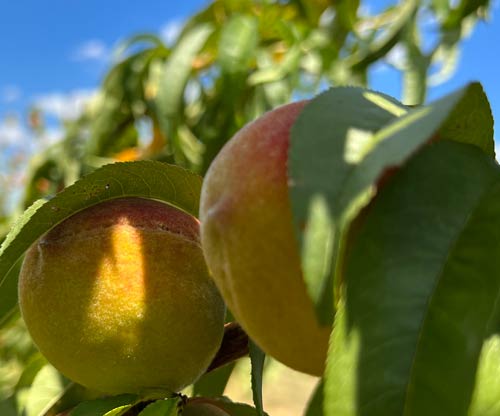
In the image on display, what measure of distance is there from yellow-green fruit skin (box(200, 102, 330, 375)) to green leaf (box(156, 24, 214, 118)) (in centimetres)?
107

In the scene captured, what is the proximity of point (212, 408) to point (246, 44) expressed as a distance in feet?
3.30

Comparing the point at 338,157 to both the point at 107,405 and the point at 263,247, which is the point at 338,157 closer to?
the point at 263,247

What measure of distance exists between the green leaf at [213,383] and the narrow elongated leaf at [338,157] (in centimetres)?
48

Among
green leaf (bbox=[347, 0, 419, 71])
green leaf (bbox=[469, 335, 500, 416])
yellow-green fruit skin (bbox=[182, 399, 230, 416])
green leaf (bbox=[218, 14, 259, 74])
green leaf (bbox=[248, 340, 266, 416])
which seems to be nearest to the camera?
green leaf (bbox=[469, 335, 500, 416])

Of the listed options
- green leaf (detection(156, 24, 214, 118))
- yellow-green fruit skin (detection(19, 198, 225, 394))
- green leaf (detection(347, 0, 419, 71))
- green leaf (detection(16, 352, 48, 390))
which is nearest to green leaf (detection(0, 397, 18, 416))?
green leaf (detection(16, 352, 48, 390))

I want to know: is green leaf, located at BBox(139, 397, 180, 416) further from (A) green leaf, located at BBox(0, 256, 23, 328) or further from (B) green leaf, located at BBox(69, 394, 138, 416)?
(A) green leaf, located at BBox(0, 256, 23, 328)

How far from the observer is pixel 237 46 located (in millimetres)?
1524

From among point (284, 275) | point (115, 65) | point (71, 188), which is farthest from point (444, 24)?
point (284, 275)

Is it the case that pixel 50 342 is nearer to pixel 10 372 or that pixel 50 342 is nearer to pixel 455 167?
pixel 455 167

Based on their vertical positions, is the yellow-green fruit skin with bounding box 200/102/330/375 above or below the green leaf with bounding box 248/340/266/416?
above

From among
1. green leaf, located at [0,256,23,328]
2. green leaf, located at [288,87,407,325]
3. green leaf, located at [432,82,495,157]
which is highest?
green leaf, located at [288,87,407,325]

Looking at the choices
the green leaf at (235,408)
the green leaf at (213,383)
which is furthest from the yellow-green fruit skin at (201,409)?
the green leaf at (213,383)

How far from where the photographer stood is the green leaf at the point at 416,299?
381 mm

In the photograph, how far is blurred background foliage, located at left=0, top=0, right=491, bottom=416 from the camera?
1.57 m
